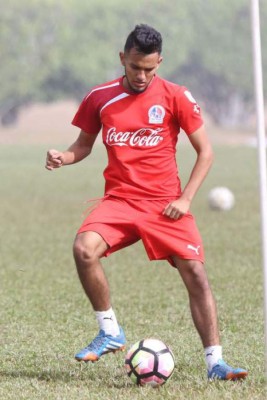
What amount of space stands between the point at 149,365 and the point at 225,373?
1.47 ft

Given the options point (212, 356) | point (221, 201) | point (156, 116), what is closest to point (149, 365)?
point (212, 356)

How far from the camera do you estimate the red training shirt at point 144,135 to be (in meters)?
6.80

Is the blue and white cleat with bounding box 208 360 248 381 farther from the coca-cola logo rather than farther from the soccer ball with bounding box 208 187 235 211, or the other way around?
the soccer ball with bounding box 208 187 235 211

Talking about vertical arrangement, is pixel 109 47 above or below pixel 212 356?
below

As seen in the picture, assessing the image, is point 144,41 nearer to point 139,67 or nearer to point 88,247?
point 139,67

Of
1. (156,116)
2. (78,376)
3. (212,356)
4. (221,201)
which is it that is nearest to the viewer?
(212,356)

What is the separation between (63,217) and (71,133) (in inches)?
1949

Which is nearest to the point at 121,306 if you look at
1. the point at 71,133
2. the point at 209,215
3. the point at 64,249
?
the point at 64,249

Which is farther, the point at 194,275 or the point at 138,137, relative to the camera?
the point at 138,137

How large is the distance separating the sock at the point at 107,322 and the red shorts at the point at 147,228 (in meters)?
0.43

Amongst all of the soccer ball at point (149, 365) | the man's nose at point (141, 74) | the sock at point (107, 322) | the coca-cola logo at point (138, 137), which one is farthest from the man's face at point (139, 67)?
the soccer ball at point (149, 365)

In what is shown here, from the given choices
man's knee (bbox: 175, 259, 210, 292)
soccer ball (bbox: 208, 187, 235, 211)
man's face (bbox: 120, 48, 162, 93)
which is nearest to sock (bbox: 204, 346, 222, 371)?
man's knee (bbox: 175, 259, 210, 292)

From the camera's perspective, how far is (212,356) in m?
6.68

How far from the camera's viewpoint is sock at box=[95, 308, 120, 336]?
706 centimetres
